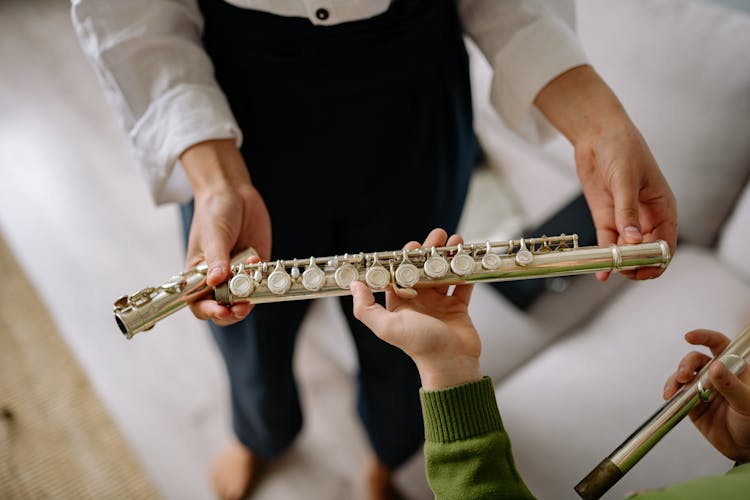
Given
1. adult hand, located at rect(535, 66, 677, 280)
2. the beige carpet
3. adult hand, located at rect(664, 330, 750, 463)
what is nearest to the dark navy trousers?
adult hand, located at rect(535, 66, 677, 280)

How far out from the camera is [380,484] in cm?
112

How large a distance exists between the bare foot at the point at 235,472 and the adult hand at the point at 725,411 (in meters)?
0.91

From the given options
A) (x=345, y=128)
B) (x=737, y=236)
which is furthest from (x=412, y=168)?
(x=737, y=236)

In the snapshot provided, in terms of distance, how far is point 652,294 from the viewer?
0.73 metres

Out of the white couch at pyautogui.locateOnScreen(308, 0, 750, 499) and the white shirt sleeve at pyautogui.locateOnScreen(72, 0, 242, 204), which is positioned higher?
the white shirt sleeve at pyautogui.locateOnScreen(72, 0, 242, 204)

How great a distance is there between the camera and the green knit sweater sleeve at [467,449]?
1.61 feet

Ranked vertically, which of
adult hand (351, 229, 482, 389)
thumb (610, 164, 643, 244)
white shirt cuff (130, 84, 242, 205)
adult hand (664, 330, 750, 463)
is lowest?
adult hand (664, 330, 750, 463)

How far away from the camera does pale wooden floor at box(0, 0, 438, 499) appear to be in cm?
120

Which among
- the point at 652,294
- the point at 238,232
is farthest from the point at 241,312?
the point at 652,294

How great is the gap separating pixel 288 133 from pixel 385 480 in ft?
2.55

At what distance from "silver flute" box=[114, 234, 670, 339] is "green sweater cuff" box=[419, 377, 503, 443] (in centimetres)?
11

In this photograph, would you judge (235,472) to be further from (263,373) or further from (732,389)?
(732,389)

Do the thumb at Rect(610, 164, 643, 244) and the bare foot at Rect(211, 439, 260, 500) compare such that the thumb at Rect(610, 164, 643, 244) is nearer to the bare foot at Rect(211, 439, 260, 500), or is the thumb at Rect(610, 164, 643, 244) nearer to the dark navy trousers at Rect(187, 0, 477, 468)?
the dark navy trousers at Rect(187, 0, 477, 468)

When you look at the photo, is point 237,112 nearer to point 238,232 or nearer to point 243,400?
point 238,232
